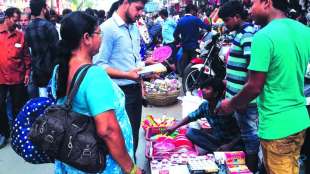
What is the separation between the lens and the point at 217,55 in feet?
22.5

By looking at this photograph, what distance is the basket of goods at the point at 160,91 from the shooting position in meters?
7.05

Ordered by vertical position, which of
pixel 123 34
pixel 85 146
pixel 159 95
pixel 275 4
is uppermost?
pixel 275 4

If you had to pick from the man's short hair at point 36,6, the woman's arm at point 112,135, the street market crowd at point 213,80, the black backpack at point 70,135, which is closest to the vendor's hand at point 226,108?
the street market crowd at point 213,80

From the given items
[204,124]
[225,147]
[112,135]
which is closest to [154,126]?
[204,124]

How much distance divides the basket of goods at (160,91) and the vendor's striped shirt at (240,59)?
319cm

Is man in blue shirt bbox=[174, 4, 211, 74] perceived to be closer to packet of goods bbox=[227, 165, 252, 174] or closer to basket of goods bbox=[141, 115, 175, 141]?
basket of goods bbox=[141, 115, 175, 141]

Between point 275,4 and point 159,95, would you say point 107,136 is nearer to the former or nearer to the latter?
point 275,4

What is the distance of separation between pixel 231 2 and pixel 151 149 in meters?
1.73

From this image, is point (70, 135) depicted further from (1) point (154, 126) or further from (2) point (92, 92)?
(1) point (154, 126)

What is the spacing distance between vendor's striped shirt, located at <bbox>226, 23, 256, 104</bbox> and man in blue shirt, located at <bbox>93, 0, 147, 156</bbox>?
93cm

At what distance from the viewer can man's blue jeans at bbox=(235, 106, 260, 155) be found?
3775 mm

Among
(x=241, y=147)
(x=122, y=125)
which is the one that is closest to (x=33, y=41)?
(x=241, y=147)

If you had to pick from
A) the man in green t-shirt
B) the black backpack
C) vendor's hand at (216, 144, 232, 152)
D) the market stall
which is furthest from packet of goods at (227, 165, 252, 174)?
the black backpack

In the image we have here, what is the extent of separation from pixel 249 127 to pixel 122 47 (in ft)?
4.73
